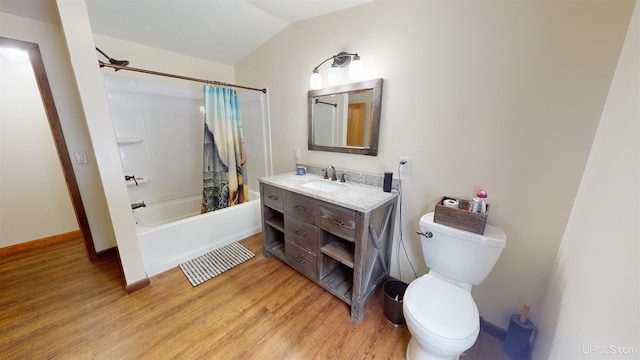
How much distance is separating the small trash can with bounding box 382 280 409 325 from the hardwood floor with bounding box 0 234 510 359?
0.06m

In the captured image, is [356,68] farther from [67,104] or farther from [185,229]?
[67,104]

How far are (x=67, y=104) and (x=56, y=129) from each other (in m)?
0.24

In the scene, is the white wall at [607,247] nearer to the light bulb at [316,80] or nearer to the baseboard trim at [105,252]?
the light bulb at [316,80]

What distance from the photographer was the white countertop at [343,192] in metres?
1.34

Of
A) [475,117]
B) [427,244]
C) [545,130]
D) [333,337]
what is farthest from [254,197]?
[545,130]

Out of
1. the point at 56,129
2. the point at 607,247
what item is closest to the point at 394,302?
the point at 607,247

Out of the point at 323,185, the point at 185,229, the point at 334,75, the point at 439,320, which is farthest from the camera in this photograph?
the point at 185,229

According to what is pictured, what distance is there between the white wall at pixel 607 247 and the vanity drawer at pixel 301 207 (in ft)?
4.32

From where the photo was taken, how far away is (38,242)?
2.29 metres

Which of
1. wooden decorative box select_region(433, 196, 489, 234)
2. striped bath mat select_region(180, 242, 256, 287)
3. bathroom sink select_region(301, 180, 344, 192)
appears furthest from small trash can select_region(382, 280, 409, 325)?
striped bath mat select_region(180, 242, 256, 287)

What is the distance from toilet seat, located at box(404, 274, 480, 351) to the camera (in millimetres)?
941

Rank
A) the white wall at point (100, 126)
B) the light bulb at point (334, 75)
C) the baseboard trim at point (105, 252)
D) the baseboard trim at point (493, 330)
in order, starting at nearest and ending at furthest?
the white wall at point (100, 126), the baseboard trim at point (493, 330), the light bulb at point (334, 75), the baseboard trim at point (105, 252)

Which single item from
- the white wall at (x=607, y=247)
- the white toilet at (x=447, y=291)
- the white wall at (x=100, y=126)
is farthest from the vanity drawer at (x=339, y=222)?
the white wall at (x=100, y=126)

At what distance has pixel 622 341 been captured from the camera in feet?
1.88
